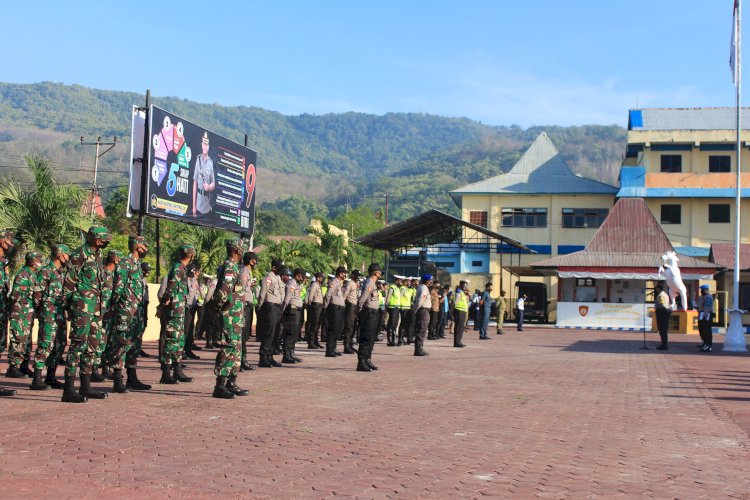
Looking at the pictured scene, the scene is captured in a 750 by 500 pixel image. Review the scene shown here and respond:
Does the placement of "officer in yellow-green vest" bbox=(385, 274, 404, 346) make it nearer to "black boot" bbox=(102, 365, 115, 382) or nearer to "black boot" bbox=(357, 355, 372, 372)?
"black boot" bbox=(357, 355, 372, 372)

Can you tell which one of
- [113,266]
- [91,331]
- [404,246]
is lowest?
[91,331]

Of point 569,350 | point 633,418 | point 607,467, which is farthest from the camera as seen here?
point 569,350

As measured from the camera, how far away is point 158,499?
5.69m

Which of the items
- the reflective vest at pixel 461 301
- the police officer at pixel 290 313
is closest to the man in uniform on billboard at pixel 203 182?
the reflective vest at pixel 461 301

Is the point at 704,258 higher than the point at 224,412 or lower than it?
higher

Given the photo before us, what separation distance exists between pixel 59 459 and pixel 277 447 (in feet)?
6.02

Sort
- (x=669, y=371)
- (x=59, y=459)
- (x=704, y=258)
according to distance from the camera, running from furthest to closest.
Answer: (x=704, y=258) → (x=669, y=371) → (x=59, y=459)

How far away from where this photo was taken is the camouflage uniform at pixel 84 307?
9.95m

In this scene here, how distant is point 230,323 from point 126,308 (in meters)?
1.33

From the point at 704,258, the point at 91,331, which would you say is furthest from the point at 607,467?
the point at 704,258

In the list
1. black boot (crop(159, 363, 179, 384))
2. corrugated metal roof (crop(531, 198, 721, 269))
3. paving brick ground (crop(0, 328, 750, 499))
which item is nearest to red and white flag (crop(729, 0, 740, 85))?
paving brick ground (crop(0, 328, 750, 499))

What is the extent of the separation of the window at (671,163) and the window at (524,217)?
8444 mm

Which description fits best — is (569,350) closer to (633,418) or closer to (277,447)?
(633,418)

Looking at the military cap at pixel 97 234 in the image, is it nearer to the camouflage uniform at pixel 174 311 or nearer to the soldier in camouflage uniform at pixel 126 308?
the soldier in camouflage uniform at pixel 126 308
